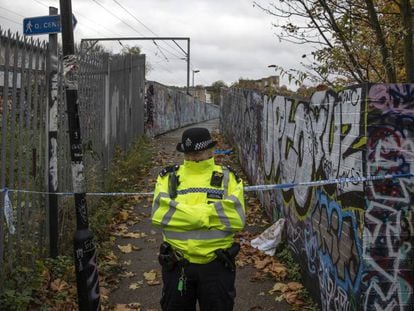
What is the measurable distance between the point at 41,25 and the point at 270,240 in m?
3.92

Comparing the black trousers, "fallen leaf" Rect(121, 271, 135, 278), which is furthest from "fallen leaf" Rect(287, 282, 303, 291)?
the black trousers

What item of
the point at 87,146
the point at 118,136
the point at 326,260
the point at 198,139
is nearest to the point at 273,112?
Result: the point at 87,146

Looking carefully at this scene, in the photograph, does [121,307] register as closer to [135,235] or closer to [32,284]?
[32,284]

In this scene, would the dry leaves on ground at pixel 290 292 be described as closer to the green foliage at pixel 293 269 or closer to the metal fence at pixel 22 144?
the green foliage at pixel 293 269

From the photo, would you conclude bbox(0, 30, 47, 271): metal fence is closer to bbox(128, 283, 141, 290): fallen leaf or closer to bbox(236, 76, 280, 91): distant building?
bbox(128, 283, 141, 290): fallen leaf

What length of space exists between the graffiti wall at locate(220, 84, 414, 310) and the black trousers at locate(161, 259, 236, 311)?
1047mm

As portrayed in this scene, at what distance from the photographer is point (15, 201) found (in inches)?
227

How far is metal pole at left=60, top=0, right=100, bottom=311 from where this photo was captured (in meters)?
4.57

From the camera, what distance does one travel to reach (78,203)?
15.1ft

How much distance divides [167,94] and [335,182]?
70.1ft

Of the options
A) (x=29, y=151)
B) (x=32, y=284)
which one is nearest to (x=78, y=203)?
(x=32, y=284)

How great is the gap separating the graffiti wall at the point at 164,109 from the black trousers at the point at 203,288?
A: 16.0m

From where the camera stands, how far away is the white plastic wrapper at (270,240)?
667 cm

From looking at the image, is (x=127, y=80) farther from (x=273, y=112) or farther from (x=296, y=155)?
(x=296, y=155)
